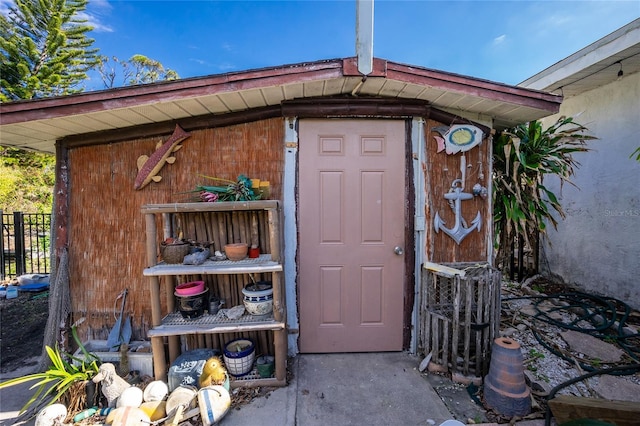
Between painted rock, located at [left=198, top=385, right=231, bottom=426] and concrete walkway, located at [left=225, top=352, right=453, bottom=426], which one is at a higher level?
painted rock, located at [left=198, top=385, right=231, bottom=426]

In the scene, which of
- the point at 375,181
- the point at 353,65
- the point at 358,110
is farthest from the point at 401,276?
the point at 353,65

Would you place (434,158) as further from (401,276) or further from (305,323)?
(305,323)

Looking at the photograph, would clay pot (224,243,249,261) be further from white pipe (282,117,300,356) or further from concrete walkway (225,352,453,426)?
concrete walkway (225,352,453,426)

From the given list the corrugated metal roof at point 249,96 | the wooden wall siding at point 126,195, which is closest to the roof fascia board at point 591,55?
the corrugated metal roof at point 249,96

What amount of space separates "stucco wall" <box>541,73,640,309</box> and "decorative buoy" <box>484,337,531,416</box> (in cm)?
336

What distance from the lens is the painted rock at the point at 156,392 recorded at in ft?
7.12

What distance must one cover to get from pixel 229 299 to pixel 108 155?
1.87 metres

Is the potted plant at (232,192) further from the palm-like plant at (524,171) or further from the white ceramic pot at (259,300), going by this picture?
the palm-like plant at (524,171)

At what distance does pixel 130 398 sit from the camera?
6.96 feet

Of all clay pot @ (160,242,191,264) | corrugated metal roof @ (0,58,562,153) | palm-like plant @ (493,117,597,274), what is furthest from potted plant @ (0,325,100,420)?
palm-like plant @ (493,117,597,274)

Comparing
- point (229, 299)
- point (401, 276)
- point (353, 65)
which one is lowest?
point (229, 299)

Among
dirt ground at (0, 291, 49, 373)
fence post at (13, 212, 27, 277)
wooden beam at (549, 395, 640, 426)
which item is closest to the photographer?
wooden beam at (549, 395, 640, 426)

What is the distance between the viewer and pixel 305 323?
282cm

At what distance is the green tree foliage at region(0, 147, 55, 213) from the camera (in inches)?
350
